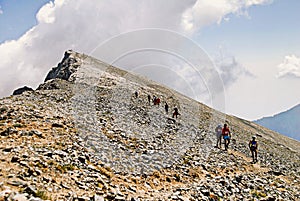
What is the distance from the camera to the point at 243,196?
63.4 feet

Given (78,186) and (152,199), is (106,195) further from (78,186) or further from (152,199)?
(152,199)

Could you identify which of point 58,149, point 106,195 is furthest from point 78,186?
point 58,149

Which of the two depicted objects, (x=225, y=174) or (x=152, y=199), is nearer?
(x=152, y=199)

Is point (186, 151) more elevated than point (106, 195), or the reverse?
point (186, 151)

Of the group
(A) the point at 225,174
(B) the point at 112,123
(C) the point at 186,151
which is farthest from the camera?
(B) the point at 112,123

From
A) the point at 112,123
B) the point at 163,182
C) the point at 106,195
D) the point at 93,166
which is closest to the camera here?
A: the point at 106,195

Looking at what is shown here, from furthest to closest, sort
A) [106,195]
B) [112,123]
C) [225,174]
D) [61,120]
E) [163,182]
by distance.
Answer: [112,123] → [61,120] → [225,174] → [163,182] → [106,195]

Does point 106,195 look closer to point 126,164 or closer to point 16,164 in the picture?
point 16,164

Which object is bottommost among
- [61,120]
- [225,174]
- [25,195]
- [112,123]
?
[25,195]

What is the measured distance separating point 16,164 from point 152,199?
21.8 ft

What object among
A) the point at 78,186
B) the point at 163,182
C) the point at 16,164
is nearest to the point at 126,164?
the point at 163,182

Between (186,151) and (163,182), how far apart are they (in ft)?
A: 30.6

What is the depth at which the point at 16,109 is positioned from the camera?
26.7 m

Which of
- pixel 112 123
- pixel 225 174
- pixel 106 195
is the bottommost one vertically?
pixel 106 195
